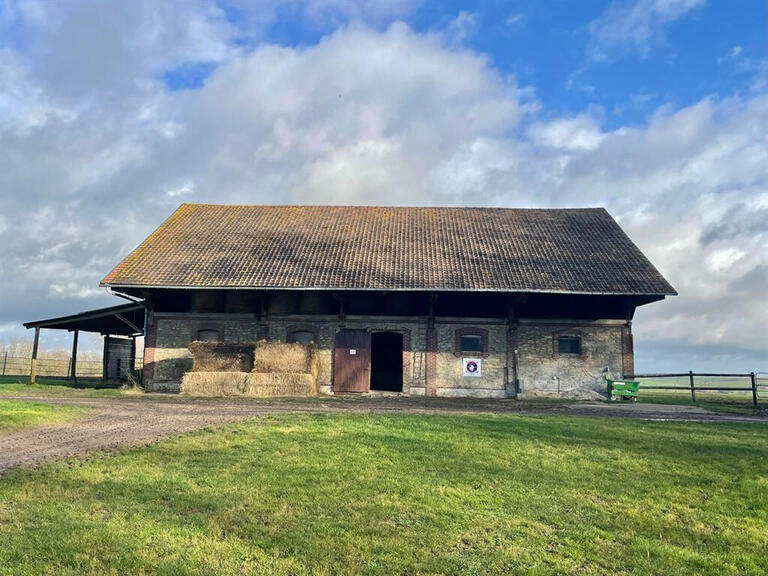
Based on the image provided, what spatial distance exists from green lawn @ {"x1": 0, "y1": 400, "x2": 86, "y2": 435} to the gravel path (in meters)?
0.37

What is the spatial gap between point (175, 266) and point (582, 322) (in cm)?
1600

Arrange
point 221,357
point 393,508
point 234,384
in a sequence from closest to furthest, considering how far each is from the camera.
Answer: point 393,508 < point 234,384 < point 221,357

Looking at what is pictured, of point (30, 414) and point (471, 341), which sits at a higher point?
point (471, 341)

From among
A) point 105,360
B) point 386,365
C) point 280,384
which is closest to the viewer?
point 280,384

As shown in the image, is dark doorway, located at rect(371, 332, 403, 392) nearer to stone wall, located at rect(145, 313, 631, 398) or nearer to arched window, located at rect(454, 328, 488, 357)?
stone wall, located at rect(145, 313, 631, 398)

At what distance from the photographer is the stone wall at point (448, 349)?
72.9 feet

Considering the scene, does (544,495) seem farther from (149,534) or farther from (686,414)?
(686,414)

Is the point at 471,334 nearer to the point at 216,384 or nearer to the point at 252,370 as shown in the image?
the point at 252,370

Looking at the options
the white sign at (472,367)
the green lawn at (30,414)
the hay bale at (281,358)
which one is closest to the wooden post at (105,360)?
the hay bale at (281,358)

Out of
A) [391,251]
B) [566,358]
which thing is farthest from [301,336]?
[566,358]

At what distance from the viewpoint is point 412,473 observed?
7477 mm

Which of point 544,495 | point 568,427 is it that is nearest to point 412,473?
point 544,495

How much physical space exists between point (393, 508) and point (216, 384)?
15034 mm

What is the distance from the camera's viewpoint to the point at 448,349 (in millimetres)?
22516
